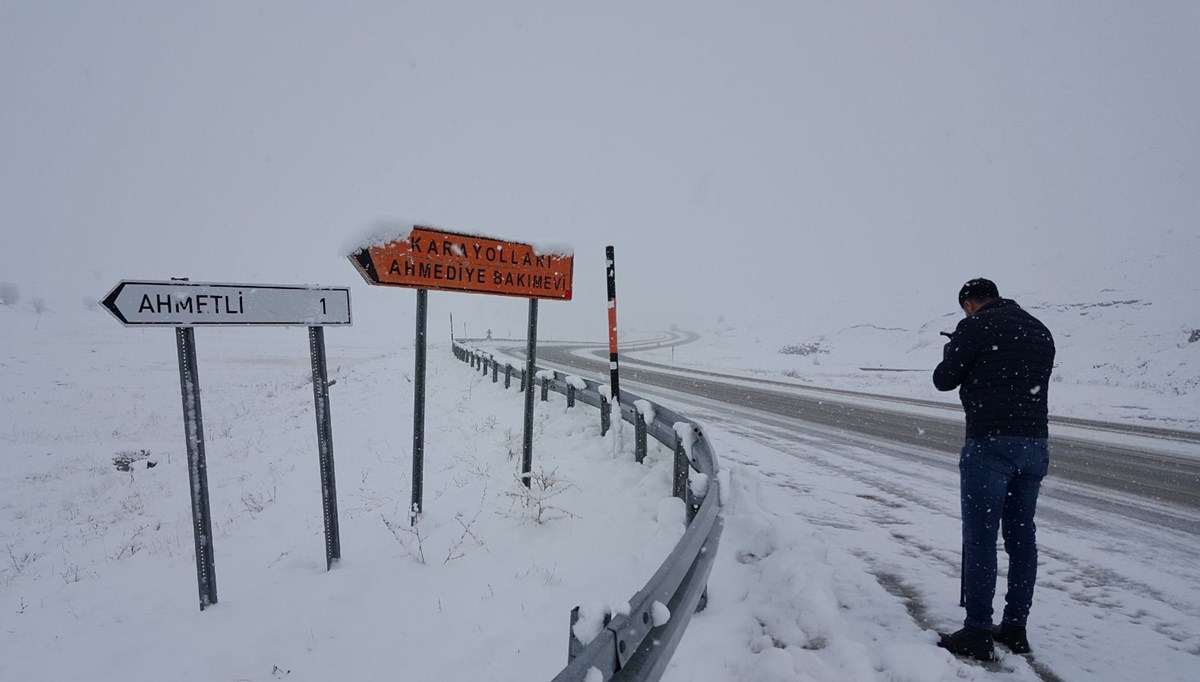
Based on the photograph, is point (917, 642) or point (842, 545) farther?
point (842, 545)

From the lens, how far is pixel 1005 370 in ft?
10.4

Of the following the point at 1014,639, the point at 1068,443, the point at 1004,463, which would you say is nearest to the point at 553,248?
the point at 1004,463

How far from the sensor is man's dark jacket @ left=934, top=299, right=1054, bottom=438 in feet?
10.3

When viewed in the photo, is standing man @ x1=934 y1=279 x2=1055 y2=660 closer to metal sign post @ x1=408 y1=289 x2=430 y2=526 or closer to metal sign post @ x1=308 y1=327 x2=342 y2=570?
metal sign post @ x1=408 y1=289 x2=430 y2=526

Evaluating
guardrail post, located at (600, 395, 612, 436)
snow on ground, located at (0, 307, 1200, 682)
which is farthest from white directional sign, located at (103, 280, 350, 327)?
guardrail post, located at (600, 395, 612, 436)

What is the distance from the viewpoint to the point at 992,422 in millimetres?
3182

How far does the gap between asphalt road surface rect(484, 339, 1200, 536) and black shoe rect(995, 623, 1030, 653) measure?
330 cm

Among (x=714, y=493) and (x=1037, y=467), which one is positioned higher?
(x=1037, y=467)

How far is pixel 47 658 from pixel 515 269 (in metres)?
4.99

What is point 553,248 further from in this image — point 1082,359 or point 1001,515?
point 1082,359

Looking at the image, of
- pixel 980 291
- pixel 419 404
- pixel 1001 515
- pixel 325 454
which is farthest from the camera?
pixel 419 404

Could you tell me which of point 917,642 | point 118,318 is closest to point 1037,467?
point 917,642

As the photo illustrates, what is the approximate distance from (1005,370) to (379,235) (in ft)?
15.9

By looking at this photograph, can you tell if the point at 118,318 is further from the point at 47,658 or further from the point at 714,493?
the point at 714,493
